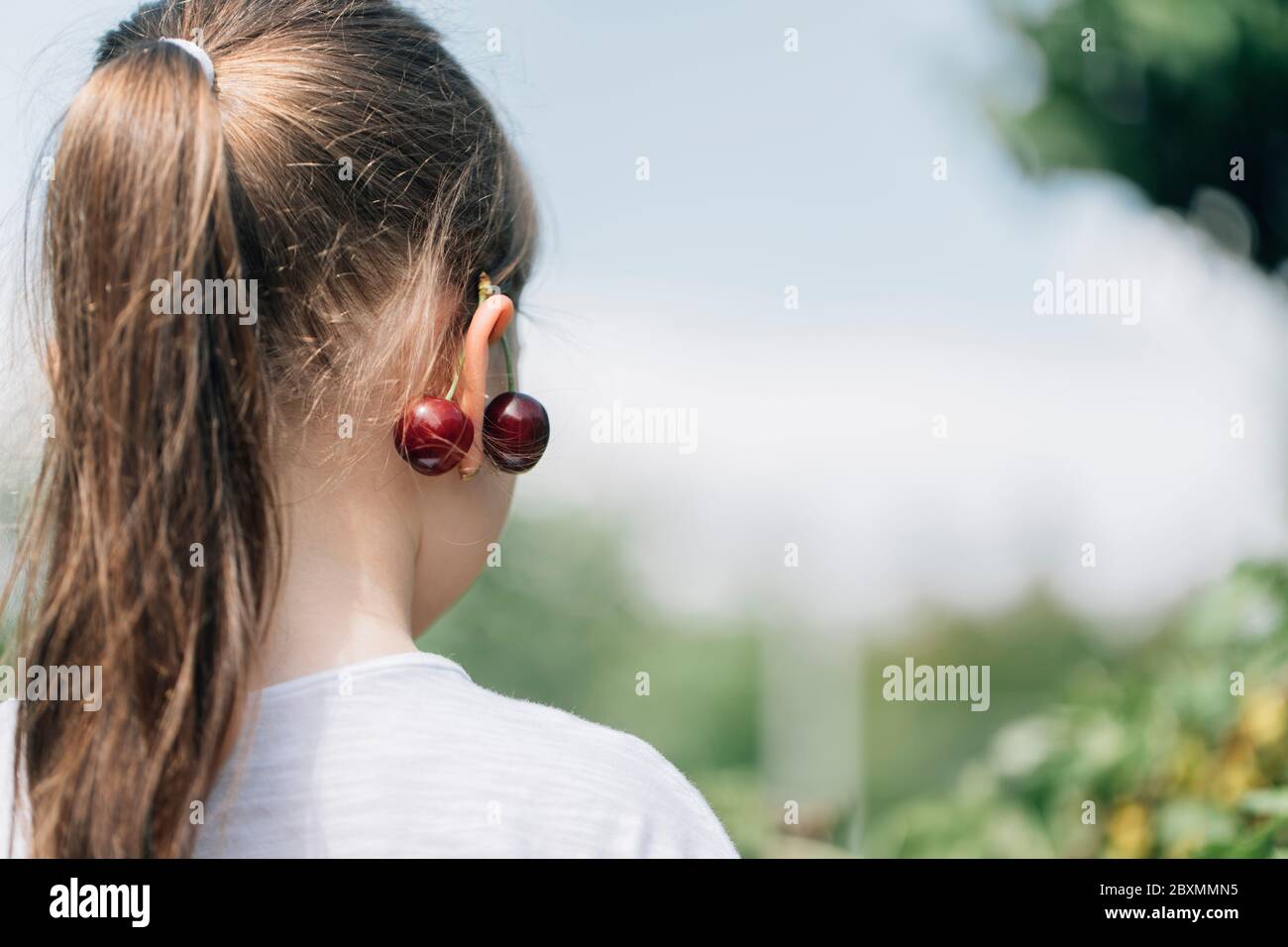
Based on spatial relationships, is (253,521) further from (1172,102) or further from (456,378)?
(1172,102)

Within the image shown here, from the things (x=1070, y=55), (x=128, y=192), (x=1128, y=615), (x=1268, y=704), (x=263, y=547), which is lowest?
(x=1128, y=615)

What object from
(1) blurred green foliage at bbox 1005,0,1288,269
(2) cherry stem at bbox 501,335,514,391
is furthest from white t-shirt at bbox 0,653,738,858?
(1) blurred green foliage at bbox 1005,0,1288,269

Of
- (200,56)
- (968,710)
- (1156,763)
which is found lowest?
(968,710)

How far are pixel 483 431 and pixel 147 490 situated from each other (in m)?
0.27

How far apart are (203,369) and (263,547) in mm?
127

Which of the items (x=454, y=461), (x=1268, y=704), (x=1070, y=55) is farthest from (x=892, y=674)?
(x=454, y=461)

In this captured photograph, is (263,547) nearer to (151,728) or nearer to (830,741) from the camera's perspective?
(151,728)

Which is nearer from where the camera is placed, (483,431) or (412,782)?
(412,782)

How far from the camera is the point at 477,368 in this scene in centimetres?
91

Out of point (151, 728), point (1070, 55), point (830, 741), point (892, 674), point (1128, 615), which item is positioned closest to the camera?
point (151, 728)

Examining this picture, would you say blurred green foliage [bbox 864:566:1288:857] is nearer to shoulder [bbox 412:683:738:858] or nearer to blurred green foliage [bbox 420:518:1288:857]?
blurred green foliage [bbox 420:518:1288:857]

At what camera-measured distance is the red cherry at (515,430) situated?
0.94m

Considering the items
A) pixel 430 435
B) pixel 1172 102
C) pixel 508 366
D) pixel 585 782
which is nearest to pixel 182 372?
pixel 430 435

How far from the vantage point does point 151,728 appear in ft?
2.46
